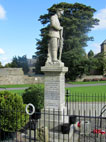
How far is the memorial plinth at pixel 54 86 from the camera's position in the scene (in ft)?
21.0

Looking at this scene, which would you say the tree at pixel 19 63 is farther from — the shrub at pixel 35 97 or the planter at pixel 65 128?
the planter at pixel 65 128

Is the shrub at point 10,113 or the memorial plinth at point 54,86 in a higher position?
the memorial plinth at point 54,86

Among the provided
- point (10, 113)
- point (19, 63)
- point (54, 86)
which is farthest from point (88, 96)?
point (19, 63)

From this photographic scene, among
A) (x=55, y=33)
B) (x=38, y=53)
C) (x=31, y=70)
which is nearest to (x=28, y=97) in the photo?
(x=55, y=33)

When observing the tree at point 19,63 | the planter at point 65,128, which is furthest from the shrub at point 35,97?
the tree at point 19,63

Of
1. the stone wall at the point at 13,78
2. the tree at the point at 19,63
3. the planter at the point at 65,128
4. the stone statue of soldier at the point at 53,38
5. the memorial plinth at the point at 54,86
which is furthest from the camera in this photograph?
the tree at the point at 19,63

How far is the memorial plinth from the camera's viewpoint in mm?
6414

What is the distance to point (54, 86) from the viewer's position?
6.47 m

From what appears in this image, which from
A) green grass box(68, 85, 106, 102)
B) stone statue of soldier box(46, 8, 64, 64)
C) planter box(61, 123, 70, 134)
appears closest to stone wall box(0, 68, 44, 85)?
green grass box(68, 85, 106, 102)

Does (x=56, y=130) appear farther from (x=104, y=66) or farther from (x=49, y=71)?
(x=104, y=66)

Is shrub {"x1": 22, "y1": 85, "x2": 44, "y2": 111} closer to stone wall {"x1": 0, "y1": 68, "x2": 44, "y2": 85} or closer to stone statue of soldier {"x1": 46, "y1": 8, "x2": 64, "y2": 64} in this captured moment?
stone statue of soldier {"x1": 46, "y1": 8, "x2": 64, "y2": 64}

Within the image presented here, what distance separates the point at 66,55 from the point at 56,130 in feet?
90.8

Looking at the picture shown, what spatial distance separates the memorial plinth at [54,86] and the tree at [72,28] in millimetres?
26677

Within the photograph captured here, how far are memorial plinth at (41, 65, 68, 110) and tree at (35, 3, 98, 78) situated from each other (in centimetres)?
2668
